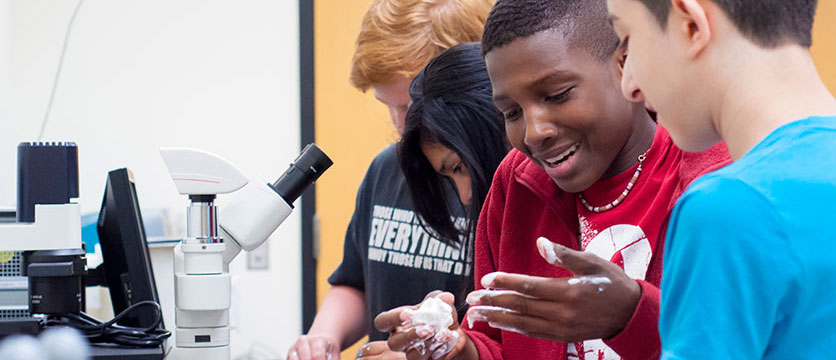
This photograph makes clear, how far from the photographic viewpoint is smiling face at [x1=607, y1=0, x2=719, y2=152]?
2.16 feet

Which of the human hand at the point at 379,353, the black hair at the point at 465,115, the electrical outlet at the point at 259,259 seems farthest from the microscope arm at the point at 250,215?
the electrical outlet at the point at 259,259

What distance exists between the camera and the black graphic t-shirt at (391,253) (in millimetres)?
1538

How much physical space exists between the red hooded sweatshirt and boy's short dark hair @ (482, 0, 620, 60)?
149 millimetres

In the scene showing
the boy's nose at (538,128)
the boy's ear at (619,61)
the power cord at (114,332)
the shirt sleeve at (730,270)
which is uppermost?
the boy's ear at (619,61)

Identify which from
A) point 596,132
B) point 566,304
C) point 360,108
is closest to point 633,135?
point 596,132

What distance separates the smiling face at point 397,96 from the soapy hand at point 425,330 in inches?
25.6

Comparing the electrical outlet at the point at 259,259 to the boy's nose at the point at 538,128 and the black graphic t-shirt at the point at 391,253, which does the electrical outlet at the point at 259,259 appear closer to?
the black graphic t-shirt at the point at 391,253

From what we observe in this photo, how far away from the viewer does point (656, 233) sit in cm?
97

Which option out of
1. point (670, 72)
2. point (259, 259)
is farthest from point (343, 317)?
point (259, 259)

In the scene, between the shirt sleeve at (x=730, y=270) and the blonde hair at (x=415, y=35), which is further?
the blonde hair at (x=415, y=35)

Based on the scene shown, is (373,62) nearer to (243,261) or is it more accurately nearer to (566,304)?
(566,304)

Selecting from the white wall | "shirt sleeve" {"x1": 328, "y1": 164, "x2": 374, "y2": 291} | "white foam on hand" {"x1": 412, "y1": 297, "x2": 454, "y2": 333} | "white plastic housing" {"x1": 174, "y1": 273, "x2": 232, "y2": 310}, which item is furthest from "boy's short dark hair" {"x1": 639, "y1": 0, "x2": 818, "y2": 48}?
the white wall

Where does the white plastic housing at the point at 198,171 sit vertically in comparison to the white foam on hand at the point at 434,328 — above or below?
above

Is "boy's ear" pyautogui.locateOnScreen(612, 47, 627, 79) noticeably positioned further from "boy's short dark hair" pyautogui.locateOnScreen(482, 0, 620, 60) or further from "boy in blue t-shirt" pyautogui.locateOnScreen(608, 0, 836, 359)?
"boy in blue t-shirt" pyautogui.locateOnScreen(608, 0, 836, 359)
